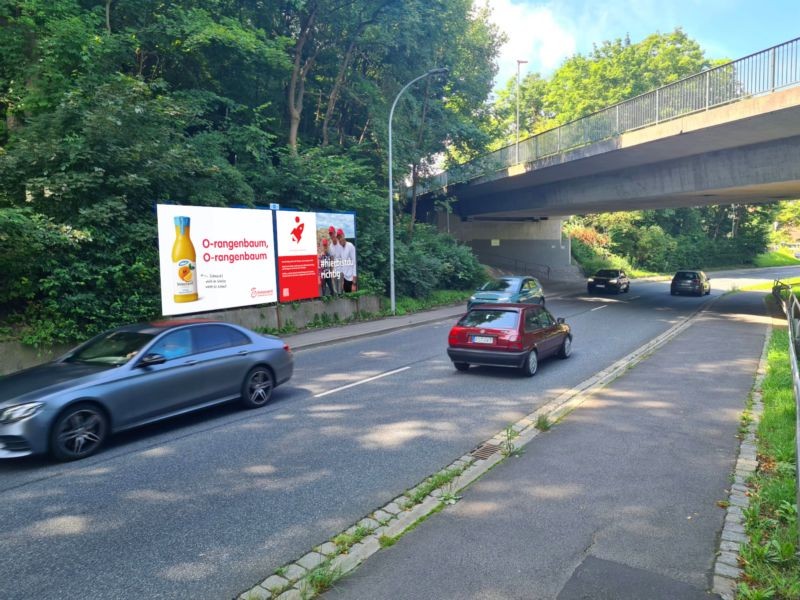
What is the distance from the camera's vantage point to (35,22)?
14.7m

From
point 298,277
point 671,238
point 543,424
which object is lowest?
point 543,424

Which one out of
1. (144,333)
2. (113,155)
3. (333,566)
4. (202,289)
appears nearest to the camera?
(333,566)

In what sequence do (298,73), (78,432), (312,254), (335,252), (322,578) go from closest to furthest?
(322,578) < (78,432) < (312,254) < (335,252) < (298,73)

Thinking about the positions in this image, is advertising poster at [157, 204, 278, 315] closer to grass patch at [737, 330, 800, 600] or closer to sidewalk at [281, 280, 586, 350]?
sidewalk at [281, 280, 586, 350]

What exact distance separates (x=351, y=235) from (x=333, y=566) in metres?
16.2

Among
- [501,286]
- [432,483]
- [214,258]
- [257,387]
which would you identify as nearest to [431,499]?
[432,483]

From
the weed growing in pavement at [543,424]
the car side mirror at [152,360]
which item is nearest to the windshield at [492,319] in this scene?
the weed growing in pavement at [543,424]

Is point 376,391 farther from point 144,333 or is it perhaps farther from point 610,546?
point 610,546

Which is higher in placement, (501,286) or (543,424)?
(501,286)

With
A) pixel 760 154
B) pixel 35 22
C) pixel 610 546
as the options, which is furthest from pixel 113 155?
pixel 760 154

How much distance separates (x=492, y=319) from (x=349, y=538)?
22.6 feet

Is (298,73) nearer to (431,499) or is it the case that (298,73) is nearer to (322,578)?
(431,499)

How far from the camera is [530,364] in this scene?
34.7 ft

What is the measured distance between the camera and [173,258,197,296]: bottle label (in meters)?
13.8
